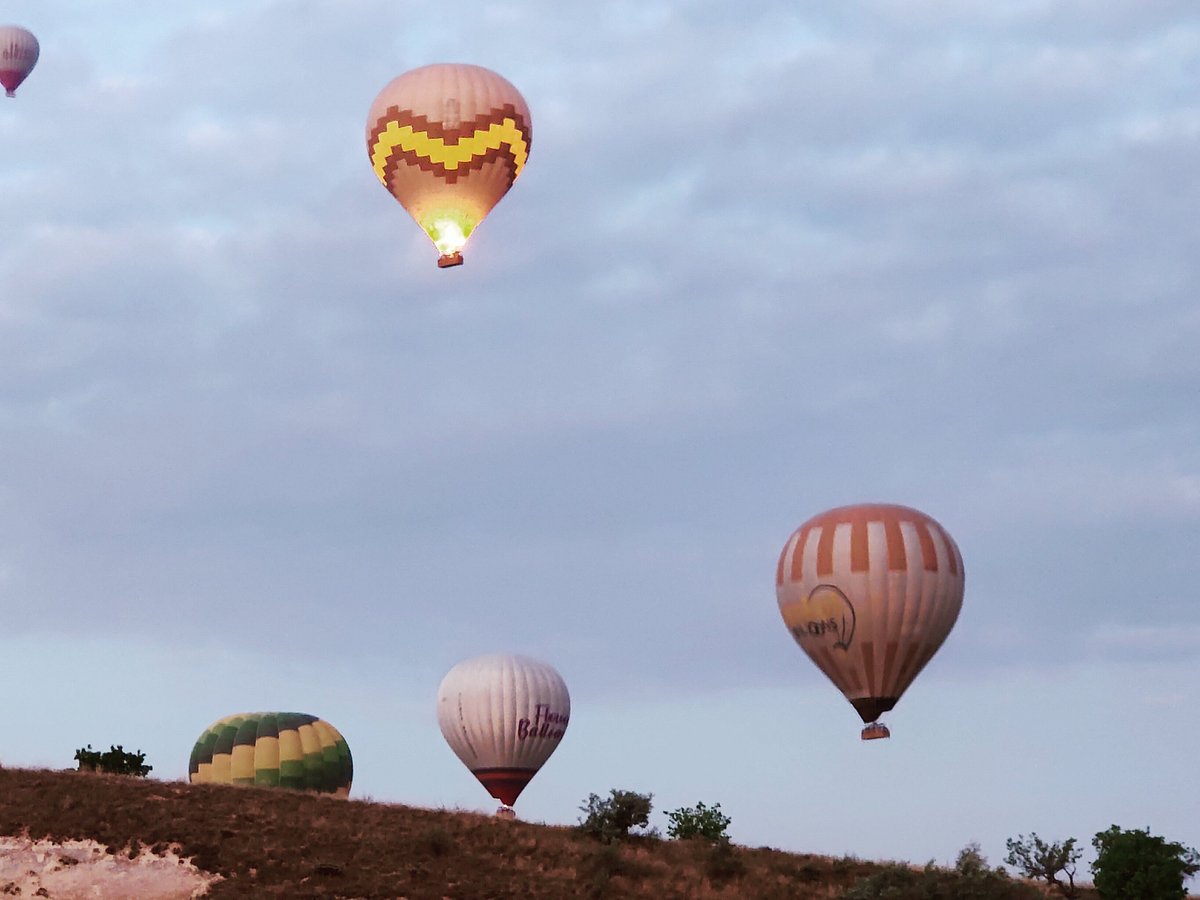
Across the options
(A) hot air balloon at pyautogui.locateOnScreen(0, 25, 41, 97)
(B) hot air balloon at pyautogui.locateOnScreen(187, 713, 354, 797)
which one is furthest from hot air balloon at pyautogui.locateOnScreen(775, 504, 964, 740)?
(A) hot air balloon at pyautogui.locateOnScreen(0, 25, 41, 97)

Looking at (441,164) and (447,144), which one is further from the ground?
(447,144)

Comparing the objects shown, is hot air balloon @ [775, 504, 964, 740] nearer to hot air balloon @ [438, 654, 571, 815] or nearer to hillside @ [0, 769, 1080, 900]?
hillside @ [0, 769, 1080, 900]

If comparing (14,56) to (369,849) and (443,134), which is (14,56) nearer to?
(443,134)

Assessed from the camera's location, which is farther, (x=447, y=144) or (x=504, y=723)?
(x=504, y=723)

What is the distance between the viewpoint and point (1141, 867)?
236ft

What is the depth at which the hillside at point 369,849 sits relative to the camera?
61.9m

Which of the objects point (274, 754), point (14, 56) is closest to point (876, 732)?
point (274, 754)

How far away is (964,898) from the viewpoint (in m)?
62.3

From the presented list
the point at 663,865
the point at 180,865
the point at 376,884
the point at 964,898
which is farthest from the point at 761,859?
the point at 180,865

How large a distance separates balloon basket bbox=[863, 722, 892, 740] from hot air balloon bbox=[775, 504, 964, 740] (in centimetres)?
3

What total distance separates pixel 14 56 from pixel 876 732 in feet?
228

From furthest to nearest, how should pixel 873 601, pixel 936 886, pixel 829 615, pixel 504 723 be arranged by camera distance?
pixel 504 723 < pixel 829 615 < pixel 873 601 < pixel 936 886

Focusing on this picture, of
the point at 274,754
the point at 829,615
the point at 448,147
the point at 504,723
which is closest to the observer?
the point at 829,615

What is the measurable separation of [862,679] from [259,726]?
27.5 meters
